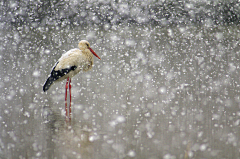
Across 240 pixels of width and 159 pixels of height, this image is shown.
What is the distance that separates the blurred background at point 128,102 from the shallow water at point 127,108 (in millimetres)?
11

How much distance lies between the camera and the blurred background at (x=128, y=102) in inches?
140

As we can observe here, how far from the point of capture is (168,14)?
80.2ft

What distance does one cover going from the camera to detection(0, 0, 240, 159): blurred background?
3.56 meters

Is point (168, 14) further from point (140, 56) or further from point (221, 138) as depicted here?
point (221, 138)

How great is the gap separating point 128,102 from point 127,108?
321mm

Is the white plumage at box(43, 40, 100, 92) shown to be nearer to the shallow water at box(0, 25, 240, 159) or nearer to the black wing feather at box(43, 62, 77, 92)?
the black wing feather at box(43, 62, 77, 92)

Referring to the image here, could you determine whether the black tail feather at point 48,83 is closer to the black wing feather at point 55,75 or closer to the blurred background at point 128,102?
the black wing feather at point 55,75

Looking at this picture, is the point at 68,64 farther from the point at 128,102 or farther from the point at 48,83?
the point at 128,102

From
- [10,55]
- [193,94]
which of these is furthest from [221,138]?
[10,55]

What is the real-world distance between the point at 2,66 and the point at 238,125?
5791 millimetres

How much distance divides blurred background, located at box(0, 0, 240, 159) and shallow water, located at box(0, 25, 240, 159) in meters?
0.01

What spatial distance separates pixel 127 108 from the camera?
5.04 metres

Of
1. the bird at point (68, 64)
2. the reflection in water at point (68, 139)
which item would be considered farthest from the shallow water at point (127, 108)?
the bird at point (68, 64)

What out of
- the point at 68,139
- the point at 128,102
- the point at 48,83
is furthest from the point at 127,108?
the point at 68,139
